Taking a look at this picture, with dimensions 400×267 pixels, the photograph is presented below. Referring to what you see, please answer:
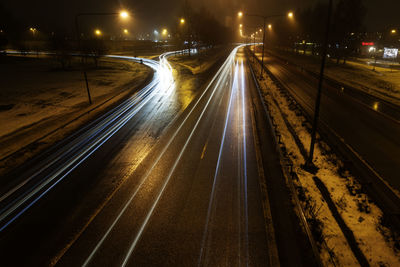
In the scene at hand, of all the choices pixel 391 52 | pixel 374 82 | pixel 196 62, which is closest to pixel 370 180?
pixel 374 82

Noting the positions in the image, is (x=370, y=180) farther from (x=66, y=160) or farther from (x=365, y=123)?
(x=66, y=160)

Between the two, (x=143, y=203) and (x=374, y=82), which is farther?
(x=374, y=82)

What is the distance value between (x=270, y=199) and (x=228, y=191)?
1.59 metres

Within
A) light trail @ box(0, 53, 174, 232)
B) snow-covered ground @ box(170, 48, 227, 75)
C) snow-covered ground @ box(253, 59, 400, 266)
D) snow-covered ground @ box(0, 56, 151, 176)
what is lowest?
snow-covered ground @ box(253, 59, 400, 266)

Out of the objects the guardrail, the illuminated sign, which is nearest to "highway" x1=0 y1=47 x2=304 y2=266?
the guardrail

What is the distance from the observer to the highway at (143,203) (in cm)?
629

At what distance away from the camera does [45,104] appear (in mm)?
20188

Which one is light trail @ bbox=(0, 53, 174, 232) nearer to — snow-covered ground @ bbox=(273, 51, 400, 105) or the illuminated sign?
snow-covered ground @ bbox=(273, 51, 400, 105)

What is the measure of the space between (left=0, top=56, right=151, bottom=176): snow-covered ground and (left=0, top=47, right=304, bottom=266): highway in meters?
2.15

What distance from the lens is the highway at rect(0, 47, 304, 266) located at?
6285mm

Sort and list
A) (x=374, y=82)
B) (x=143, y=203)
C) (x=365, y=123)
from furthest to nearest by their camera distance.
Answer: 1. (x=374, y=82)
2. (x=365, y=123)
3. (x=143, y=203)

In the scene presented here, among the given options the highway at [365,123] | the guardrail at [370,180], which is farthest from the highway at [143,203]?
the highway at [365,123]

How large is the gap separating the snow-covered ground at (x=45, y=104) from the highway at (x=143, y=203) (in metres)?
2.15

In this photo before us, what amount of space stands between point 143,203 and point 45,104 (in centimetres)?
1776
